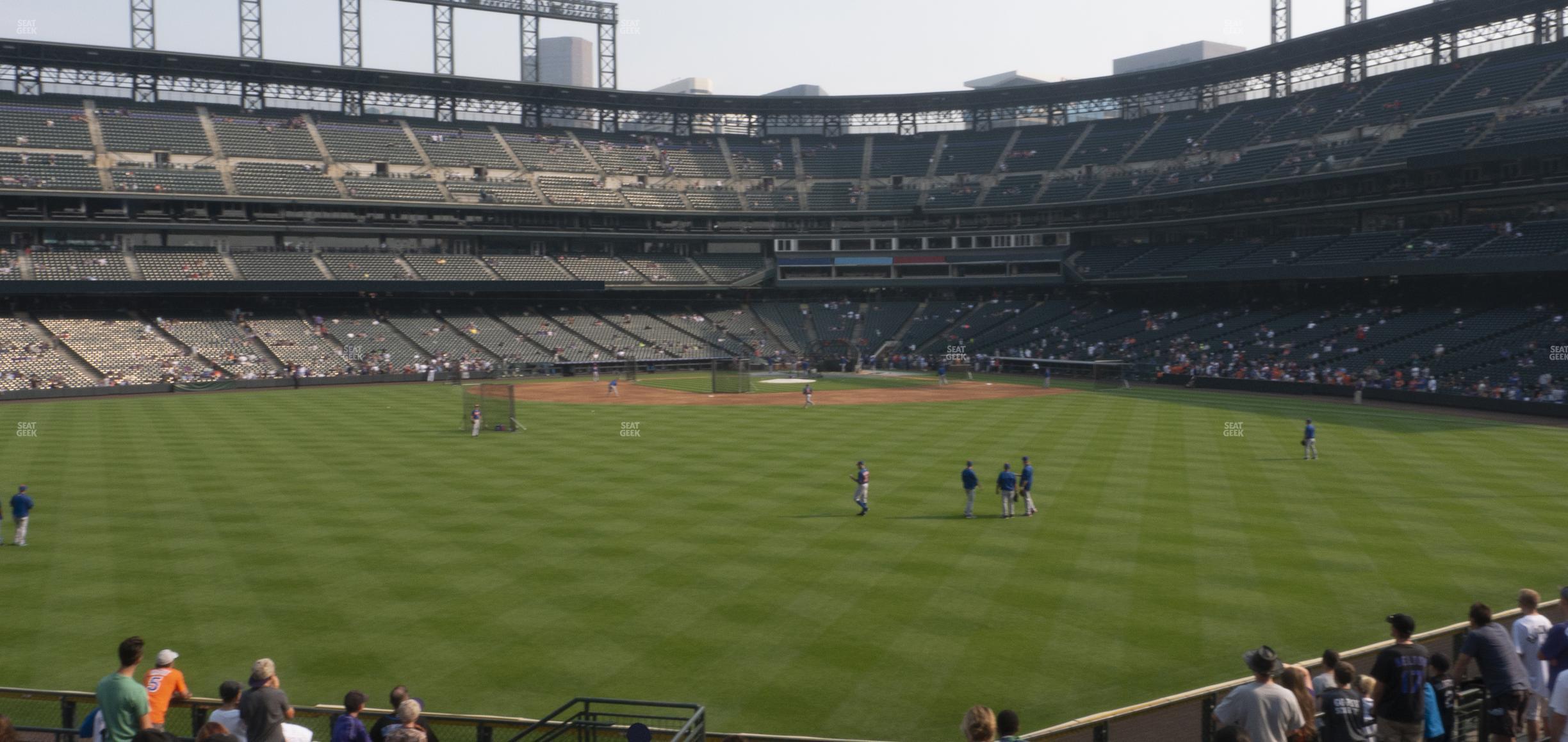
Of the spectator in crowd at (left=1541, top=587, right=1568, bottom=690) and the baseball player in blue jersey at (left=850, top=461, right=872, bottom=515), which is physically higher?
the spectator in crowd at (left=1541, top=587, right=1568, bottom=690)

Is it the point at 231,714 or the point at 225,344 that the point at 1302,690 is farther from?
the point at 225,344

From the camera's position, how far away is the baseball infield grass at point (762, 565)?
595 inches

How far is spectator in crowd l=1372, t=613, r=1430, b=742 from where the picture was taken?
30.3 ft

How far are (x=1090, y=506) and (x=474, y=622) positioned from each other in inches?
649

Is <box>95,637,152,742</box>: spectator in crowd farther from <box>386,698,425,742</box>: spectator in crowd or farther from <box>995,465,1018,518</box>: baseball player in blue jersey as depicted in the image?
<box>995,465,1018,518</box>: baseball player in blue jersey

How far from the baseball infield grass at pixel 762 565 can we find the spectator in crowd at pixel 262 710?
4.67 m

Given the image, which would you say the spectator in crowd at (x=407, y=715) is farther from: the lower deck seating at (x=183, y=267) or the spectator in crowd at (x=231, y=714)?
the lower deck seating at (x=183, y=267)

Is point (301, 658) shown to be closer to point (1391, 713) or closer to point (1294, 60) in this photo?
point (1391, 713)

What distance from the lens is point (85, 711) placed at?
1256cm

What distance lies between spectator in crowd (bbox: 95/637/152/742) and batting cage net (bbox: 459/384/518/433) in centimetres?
3432

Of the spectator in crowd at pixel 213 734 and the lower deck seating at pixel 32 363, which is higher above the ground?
the lower deck seating at pixel 32 363

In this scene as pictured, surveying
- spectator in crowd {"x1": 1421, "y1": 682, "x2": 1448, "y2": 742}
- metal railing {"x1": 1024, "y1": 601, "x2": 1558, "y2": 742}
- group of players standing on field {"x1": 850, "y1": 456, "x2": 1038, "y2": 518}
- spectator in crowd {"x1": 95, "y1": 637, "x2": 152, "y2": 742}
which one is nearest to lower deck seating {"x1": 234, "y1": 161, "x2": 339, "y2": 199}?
group of players standing on field {"x1": 850, "y1": 456, "x2": 1038, "y2": 518}

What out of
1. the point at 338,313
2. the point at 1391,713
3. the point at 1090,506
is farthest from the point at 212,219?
the point at 1391,713

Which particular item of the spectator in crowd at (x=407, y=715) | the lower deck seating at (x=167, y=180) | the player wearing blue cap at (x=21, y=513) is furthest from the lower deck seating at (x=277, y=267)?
the spectator in crowd at (x=407, y=715)
